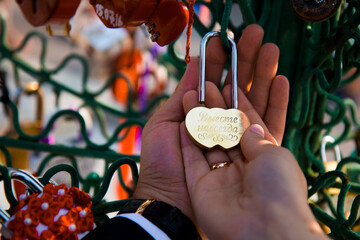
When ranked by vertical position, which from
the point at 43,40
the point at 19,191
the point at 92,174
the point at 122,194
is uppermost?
the point at 43,40

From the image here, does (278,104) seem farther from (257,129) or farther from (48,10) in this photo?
(48,10)


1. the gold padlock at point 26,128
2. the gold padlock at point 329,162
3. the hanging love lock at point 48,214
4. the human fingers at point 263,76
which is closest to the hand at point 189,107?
the human fingers at point 263,76

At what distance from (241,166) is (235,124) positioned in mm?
82

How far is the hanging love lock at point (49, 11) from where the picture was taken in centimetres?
46

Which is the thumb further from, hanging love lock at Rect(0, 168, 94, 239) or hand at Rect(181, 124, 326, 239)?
hanging love lock at Rect(0, 168, 94, 239)

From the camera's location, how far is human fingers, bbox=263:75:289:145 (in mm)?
610

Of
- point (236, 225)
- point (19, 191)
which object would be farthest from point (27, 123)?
point (236, 225)

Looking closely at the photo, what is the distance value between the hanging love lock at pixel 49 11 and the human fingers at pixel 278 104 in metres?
0.30

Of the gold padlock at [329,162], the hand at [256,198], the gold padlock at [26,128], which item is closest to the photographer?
the hand at [256,198]

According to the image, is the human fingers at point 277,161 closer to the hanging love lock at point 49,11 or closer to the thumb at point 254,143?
the thumb at point 254,143

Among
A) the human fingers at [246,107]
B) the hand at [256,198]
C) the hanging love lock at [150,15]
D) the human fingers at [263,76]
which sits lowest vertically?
the hand at [256,198]

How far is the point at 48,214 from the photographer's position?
459 millimetres

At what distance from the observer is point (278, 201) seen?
1.39 feet

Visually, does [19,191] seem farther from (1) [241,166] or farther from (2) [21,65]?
(1) [241,166]
